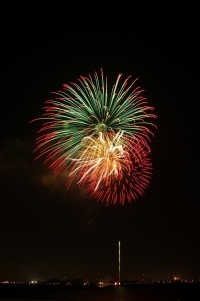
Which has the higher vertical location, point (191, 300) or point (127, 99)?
point (127, 99)

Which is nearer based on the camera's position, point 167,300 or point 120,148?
point 120,148

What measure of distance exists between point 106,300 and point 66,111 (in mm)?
74279

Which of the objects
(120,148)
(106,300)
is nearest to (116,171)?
(120,148)

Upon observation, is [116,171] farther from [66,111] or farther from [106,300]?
[106,300]

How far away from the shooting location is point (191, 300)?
126 meters

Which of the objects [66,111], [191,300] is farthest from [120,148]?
[191,300]

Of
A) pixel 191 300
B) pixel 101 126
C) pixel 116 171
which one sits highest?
pixel 101 126

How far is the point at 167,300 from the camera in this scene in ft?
403

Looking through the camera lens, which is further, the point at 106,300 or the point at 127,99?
the point at 106,300

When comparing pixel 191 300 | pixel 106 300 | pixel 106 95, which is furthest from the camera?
pixel 191 300

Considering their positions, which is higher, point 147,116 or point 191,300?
point 147,116

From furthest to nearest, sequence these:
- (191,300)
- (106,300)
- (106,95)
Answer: (191,300) → (106,300) → (106,95)

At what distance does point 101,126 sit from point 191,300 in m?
84.4

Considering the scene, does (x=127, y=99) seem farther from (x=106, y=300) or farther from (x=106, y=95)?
(x=106, y=300)
